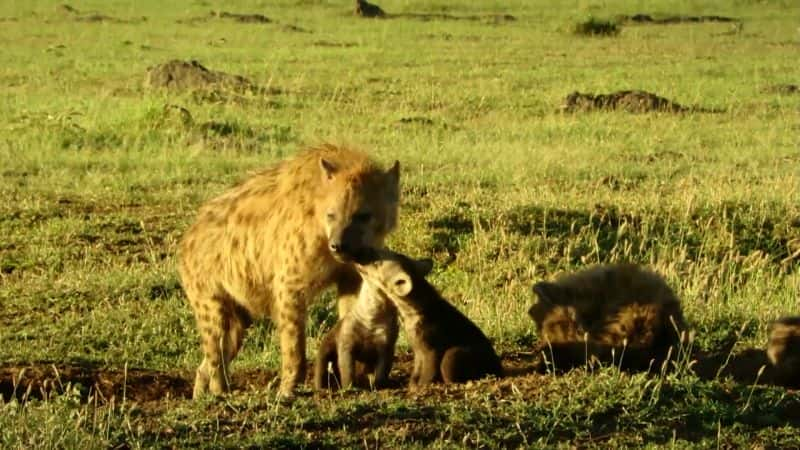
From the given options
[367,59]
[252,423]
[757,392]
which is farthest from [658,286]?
[367,59]

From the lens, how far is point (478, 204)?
9.81 metres

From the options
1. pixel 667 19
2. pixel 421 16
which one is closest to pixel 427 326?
pixel 421 16

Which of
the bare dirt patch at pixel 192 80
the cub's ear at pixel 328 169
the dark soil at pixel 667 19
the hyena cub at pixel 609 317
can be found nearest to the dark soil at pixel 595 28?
the dark soil at pixel 667 19

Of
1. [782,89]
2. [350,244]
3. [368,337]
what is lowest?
[782,89]

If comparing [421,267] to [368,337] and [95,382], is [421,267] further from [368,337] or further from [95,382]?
[95,382]

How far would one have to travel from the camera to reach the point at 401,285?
5719 mm

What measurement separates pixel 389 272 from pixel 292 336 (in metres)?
0.57

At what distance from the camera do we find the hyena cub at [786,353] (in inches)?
A: 227

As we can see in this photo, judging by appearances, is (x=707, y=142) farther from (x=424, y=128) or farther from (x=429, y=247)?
(x=429, y=247)

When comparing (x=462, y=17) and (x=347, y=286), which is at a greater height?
(x=347, y=286)

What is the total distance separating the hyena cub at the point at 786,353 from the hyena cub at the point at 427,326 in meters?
1.17

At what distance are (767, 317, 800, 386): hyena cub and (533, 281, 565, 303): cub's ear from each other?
36.3 inches

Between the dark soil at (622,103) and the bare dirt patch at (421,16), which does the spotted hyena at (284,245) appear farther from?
the bare dirt patch at (421,16)

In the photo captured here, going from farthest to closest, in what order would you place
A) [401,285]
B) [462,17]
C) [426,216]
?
1. [462,17]
2. [426,216]
3. [401,285]
